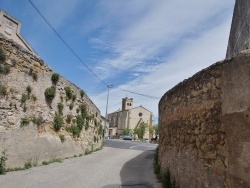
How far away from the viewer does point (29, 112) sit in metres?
9.55

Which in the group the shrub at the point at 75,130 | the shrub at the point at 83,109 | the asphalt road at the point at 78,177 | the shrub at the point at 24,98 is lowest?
the asphalt road at the point at 78,177

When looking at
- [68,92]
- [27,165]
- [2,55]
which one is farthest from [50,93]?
[27,165]

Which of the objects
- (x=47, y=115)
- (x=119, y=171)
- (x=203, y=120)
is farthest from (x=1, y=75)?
(x=203, y=120)

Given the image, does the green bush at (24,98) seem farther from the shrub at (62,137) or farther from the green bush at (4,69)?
the shrub at (62,137)

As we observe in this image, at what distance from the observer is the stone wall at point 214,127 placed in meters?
3.27

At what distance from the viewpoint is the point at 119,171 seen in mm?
9039

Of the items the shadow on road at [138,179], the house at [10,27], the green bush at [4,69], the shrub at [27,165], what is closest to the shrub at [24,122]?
the shrub at [27,165]

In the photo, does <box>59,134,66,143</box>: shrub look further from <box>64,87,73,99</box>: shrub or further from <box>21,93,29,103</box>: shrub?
<box>21,93,29,103</box>: shrub

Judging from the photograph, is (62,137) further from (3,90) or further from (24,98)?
(3,90)

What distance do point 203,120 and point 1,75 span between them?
7.17 meters

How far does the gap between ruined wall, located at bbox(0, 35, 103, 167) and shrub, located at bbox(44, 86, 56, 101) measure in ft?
0.47

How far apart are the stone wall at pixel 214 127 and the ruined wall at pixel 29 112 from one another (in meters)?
5.60

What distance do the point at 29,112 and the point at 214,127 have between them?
7437 mm

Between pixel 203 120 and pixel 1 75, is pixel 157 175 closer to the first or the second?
pixel 203 120
